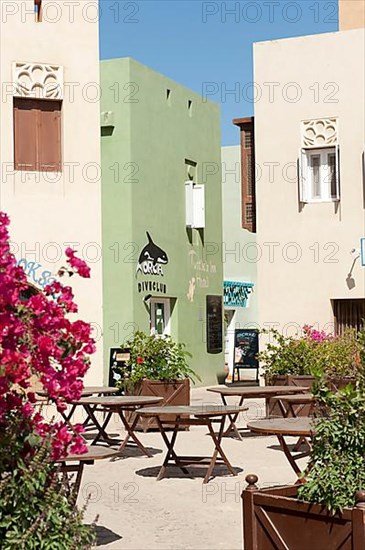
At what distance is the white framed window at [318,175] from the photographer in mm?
19281

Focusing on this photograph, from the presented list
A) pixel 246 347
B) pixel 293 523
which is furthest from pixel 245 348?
pixel 293 523

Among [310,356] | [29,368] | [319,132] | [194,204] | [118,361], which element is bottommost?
[118,361]

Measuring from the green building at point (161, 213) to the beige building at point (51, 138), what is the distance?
22.4ft

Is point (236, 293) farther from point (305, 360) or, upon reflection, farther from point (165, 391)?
point (165, 391)

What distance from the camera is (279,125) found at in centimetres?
1967

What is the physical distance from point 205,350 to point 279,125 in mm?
9078

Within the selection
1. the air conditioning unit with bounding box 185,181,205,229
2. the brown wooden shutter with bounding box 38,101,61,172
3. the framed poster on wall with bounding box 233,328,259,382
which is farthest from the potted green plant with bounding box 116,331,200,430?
the framed poster on wall with bounding box 233,328,259,382

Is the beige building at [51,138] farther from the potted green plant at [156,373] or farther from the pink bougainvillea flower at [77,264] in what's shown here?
the pink bougainvillea flower at [77,264]

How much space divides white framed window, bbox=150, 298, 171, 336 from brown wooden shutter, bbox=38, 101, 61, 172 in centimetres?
886

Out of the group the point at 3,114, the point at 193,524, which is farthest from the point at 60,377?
the point at 3,114

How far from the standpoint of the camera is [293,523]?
18.2ft

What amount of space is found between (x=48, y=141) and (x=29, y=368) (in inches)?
475

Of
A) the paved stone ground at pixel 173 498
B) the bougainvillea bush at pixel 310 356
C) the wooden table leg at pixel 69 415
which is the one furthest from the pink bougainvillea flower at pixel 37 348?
the bougainvillea bush at pixel 310 356

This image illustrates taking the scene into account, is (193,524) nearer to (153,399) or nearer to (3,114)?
(153,399)
